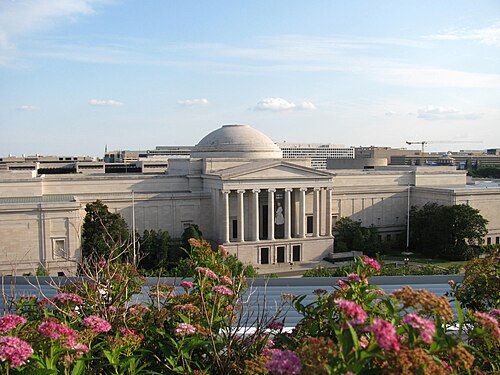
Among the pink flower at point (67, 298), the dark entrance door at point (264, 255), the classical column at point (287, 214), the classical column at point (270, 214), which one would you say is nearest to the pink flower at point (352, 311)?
the pink flower at point (67, 298)

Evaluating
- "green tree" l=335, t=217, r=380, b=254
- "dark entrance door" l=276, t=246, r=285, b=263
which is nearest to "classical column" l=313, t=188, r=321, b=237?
"green tree" l=335, t=217, r=380, b=254

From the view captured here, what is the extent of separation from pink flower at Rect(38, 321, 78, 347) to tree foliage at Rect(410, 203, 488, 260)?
60.3 meters

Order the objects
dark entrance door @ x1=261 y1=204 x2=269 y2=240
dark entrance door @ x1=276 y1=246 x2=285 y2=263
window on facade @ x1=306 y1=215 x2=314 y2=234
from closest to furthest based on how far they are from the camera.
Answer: dark entrance door @ x1=276 y1=246 x2=285 y2=263 < dark entrance door @ x1=261 y1=204 x2=269 y2=240 < window on facade @ x1=306 y1=215 x2=314 y2=234

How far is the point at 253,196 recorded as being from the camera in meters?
61.1

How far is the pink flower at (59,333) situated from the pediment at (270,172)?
52036mm

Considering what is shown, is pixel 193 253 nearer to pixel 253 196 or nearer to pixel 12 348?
pixel 12 348

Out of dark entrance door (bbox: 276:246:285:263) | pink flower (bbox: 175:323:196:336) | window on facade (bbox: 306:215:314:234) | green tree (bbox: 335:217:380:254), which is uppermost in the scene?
pink flower (bbox: 175:323:196:336)

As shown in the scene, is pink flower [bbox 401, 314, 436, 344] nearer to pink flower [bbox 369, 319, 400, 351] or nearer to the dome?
pink flower [bbox 369, 319, 400, 351]

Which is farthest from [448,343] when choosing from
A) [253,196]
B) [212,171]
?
[212,171]

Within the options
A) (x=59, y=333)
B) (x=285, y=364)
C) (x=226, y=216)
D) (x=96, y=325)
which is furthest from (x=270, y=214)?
(x=285, y=364)

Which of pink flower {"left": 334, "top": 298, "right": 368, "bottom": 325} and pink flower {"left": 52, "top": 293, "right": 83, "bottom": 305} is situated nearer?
pink flower {"left": 334, "top": 298, "right": 368, "bottom": 325}

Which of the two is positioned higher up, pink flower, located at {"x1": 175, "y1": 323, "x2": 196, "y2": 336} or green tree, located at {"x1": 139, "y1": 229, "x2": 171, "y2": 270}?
pink flower, located at {"x1": 175, "y1": 323, "x2": 196, "y2": 336}

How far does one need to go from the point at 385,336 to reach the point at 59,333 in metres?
4.41

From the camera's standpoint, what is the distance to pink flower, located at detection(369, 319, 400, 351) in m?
4.96
